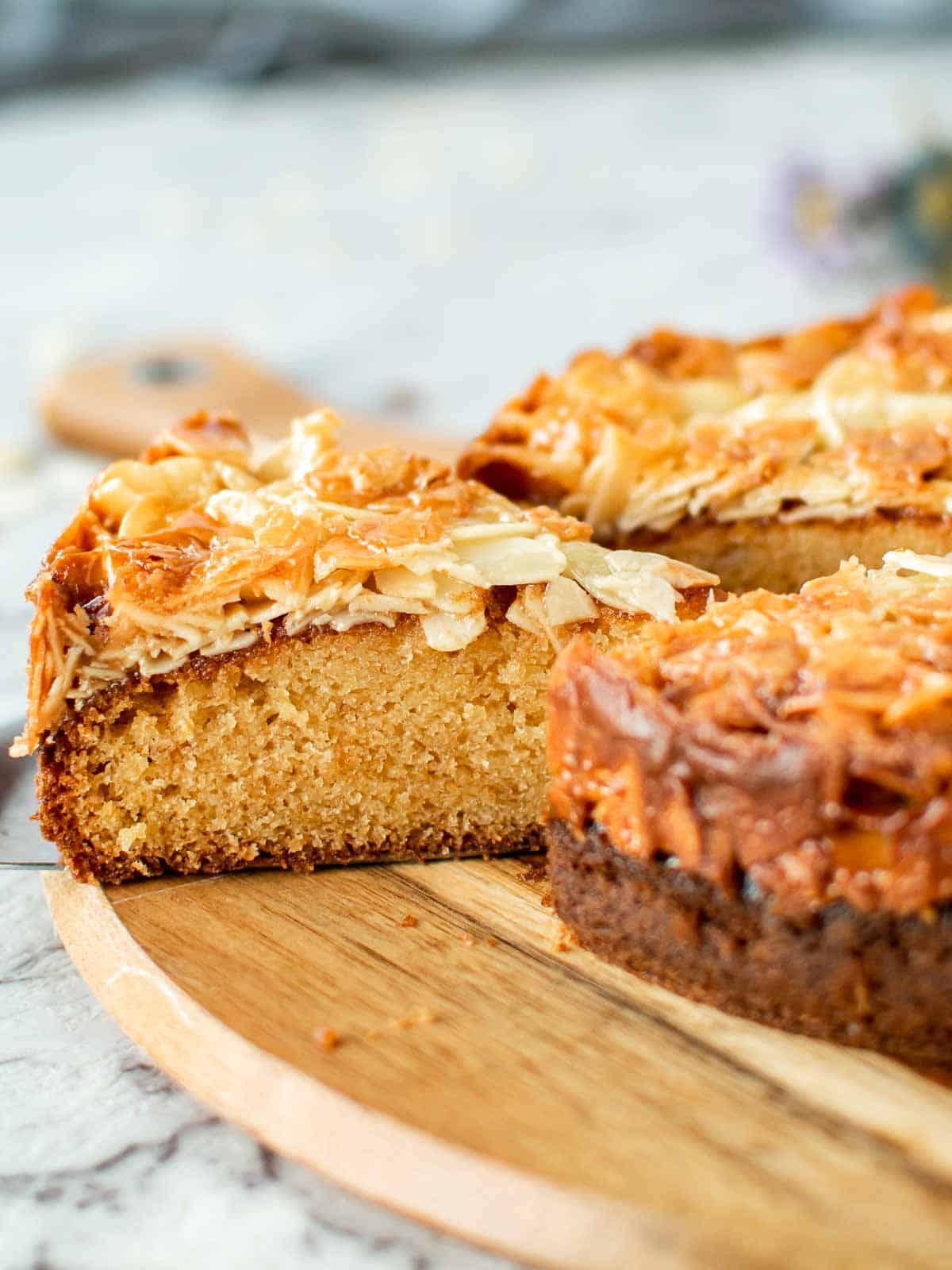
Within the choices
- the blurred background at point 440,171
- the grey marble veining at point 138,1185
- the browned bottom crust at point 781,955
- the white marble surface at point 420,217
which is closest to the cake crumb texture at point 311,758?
the grey marble veining at point 138,1185

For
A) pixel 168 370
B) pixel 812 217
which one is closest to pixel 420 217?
pixel 812 217

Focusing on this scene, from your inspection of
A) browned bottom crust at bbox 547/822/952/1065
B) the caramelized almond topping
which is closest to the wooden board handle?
the caramelized almond topping

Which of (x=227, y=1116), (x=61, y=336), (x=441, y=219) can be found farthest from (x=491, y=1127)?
(x=441, y=219)

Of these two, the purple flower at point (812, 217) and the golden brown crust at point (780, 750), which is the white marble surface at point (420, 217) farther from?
the golden brown crust at point (780, 750)

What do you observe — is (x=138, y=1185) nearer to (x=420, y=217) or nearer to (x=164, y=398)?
(x=164, y=398)

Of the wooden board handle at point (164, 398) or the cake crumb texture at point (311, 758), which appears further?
the wooden board handle at point (164, 398)

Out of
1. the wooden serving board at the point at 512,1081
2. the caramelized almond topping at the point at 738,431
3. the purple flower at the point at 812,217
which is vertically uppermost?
the purple flower at the point at 812,217
